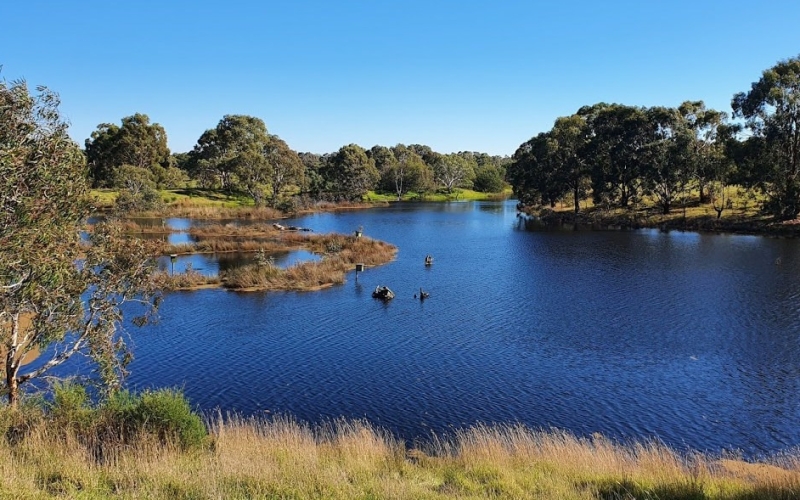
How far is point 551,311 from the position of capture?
1697 inches

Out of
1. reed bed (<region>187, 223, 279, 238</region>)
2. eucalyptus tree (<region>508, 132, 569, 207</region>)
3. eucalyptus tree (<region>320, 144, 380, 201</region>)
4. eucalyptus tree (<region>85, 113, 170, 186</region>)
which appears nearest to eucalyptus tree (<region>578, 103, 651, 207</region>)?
eucalyptus tree (<region>508, 132, 569, 207</region>)

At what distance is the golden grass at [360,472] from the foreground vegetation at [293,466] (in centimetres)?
5

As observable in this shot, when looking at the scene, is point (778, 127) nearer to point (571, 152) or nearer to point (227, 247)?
point (571, 152)

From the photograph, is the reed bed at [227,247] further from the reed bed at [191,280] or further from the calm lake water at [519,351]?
the calm lake water at [519,351]

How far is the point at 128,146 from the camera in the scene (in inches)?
5635

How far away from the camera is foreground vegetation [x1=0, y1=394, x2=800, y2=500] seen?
42.2 ft

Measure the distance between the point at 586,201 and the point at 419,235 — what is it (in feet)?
173

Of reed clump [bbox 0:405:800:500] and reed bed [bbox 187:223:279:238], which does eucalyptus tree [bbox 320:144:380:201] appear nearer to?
reed bed [bbox 187:223:279:238]

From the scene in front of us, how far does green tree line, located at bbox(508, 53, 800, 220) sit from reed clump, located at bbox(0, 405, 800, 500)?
7636 cm

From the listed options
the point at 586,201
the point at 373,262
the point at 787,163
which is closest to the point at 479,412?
the point at 373,262

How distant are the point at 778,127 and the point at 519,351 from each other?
70.7 metres

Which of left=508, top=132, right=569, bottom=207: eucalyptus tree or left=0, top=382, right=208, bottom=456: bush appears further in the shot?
left=508, top=132, right=569, bottom=207: eucalyptus tree

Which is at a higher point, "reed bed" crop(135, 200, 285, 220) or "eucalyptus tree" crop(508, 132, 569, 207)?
"eucalyptus tree" crop(508, 132, 569, 207)

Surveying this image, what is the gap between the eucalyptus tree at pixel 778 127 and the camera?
262ft
